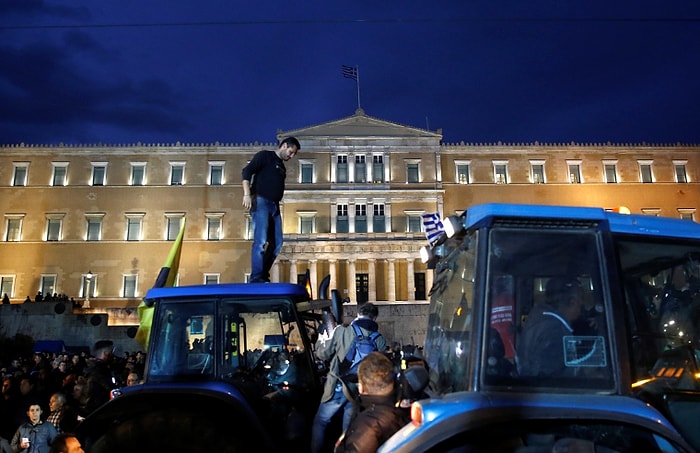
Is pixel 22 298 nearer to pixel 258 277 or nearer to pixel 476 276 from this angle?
pixel 258 277

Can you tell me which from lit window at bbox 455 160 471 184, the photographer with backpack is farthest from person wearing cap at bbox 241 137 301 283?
lit window at bbox 455 160 471 184

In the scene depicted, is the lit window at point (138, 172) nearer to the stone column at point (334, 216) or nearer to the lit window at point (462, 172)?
the stone column at point (334, 216)

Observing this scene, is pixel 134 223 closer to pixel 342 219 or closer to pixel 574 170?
pixel 342 219

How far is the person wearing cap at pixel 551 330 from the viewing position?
2582 mm

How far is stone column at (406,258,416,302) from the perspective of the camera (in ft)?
116

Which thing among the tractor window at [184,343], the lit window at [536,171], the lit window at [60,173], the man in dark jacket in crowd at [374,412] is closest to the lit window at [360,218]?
the lit window at [536,171]

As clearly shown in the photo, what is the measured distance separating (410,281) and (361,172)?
920 centimetres

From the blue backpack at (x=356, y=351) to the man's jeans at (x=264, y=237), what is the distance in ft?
4.41

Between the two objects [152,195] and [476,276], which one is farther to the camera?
[152,195]

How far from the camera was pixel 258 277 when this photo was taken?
526 centimetres

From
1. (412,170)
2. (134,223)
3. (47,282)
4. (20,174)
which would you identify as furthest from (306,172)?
(20,174)

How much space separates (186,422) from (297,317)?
104cm

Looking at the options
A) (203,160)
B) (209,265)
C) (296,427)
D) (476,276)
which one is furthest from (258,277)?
(203,160)

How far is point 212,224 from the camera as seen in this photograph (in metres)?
38.7
